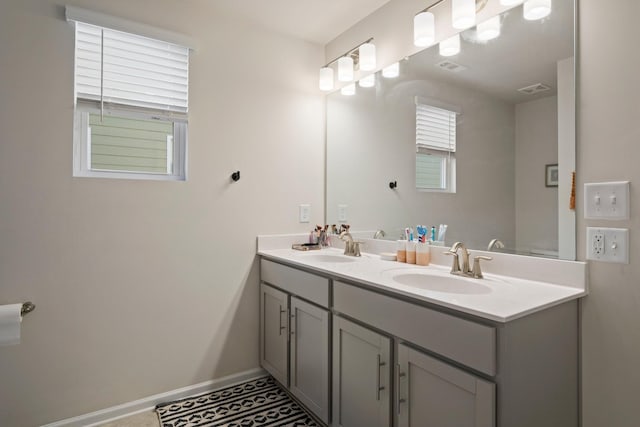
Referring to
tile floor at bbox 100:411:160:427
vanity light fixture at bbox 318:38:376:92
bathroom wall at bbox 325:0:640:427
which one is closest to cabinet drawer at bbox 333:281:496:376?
bathroom wall at bbox 325:0:640:427

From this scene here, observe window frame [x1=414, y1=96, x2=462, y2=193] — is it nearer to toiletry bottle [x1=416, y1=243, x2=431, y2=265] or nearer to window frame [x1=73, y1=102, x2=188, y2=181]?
toiletry bottle [x1=416, y1=243, x2=431, y2=265]

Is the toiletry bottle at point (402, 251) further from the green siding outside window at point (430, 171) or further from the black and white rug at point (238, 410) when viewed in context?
the black and white rug at point (238, 410)

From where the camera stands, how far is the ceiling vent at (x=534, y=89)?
1425mm

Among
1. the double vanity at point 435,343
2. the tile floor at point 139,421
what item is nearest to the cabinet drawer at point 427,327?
the double vanity at point 435,343

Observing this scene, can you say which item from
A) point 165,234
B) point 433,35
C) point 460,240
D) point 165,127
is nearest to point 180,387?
point 165,234

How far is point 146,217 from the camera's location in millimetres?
1961

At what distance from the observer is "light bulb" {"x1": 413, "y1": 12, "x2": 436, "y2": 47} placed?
1.78 metres

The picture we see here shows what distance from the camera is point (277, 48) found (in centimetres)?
240

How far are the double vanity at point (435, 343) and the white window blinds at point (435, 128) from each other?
0.60m

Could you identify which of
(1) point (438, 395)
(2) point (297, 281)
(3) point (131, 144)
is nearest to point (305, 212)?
(2) point (297, 281)

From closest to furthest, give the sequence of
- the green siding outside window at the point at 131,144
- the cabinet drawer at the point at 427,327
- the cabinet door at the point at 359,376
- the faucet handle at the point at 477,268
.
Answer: the cabinet drawer at the point at 427,327 < the cabinet door at the point at 359,376 < the faucet handle at the point at 477,268 < the green siding outside window at the point at 131,144

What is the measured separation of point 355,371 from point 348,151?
146 centimetres

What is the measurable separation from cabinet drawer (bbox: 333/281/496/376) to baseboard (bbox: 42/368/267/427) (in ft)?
3.58

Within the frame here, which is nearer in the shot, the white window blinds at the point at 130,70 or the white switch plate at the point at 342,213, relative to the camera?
the white window blinds at the point at 130,70
